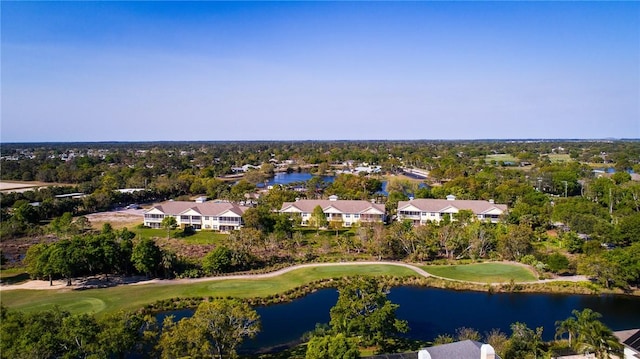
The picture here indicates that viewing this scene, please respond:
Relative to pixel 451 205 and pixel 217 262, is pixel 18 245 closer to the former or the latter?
pixel 217 262

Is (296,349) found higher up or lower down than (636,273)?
lower down

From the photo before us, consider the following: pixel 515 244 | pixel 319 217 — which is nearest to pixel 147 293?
pixel 319 217

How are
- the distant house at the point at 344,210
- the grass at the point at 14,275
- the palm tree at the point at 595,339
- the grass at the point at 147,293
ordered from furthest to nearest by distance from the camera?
the distant house at the point at 344,210
the grass at the point at 14,275
the grass at the point at 147,293
the palm tree at the point at 595,339

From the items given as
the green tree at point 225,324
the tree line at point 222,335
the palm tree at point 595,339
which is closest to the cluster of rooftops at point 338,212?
the tree line at point 222,335

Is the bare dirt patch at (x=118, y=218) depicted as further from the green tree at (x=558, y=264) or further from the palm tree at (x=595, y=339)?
the palm tree at (x=595, y=339)

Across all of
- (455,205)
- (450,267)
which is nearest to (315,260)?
(450,267)

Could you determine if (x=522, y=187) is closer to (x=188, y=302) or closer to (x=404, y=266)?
(x=404, y=266)
